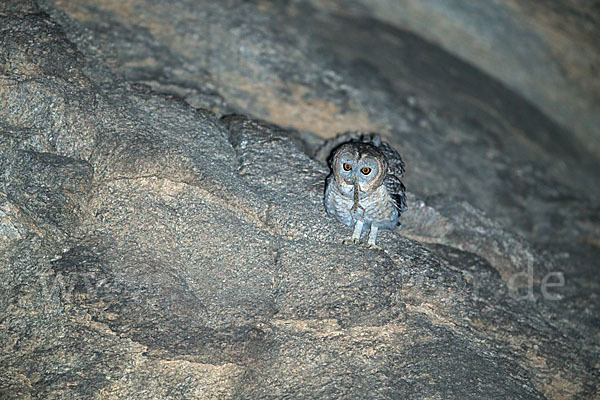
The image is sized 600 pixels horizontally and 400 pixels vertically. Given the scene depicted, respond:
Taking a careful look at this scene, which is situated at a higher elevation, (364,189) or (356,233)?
(364,189)

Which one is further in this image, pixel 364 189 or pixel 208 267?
pixel 208 267

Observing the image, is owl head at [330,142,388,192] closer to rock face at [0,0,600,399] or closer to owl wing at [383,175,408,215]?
owl wing at [383,175,408,215]

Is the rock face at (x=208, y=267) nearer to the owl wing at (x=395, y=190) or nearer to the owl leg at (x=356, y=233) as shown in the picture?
the owl leg at (x=356, y=233)

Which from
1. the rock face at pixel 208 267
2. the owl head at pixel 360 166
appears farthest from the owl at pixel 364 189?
Answer: the rock face at pixel 208 267

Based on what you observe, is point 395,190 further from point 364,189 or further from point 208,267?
point 208,267

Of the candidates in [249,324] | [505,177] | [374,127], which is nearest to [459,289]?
[249,324]

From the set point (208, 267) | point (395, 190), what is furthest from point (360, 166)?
point (208, 267)

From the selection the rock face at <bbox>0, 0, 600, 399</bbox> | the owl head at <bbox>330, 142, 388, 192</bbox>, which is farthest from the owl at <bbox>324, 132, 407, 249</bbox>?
the rock face at <bbox>0, 0, 600, 399</bbox>

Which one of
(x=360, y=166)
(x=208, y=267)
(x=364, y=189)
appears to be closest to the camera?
(x=360, y=166)
